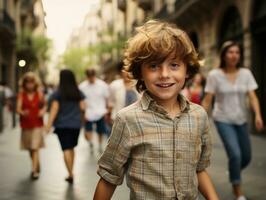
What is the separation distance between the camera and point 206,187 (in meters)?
2.31

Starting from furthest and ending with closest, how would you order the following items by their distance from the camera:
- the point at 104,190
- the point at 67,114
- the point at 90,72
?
the point at 90,72, the point at 67,114, the point at 104,190

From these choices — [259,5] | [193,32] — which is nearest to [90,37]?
[193,32]

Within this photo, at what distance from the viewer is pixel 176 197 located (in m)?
2.14

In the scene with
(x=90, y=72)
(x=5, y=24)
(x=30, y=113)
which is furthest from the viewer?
(x=5, y=24)

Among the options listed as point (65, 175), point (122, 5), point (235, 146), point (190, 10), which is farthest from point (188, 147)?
point (122, 5)

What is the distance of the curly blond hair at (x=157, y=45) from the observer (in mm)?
2102

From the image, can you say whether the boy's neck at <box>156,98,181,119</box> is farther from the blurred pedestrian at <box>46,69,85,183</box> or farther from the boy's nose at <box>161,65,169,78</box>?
the blurred pedestrian at <box>46,69,85,183</box>

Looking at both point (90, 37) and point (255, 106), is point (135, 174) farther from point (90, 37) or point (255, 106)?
point (90, 37)

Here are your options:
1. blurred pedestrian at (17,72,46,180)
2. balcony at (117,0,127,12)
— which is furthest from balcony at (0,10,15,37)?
blurred pedestrian at (17,72,46,180)

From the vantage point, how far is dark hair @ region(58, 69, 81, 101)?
7.39 metres

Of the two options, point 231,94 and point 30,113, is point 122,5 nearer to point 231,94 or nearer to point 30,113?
point 30,113

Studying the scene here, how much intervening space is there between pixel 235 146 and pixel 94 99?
5.23 metres

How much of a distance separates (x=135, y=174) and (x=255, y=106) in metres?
3.90

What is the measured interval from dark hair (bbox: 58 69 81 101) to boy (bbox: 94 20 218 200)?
5.22m
